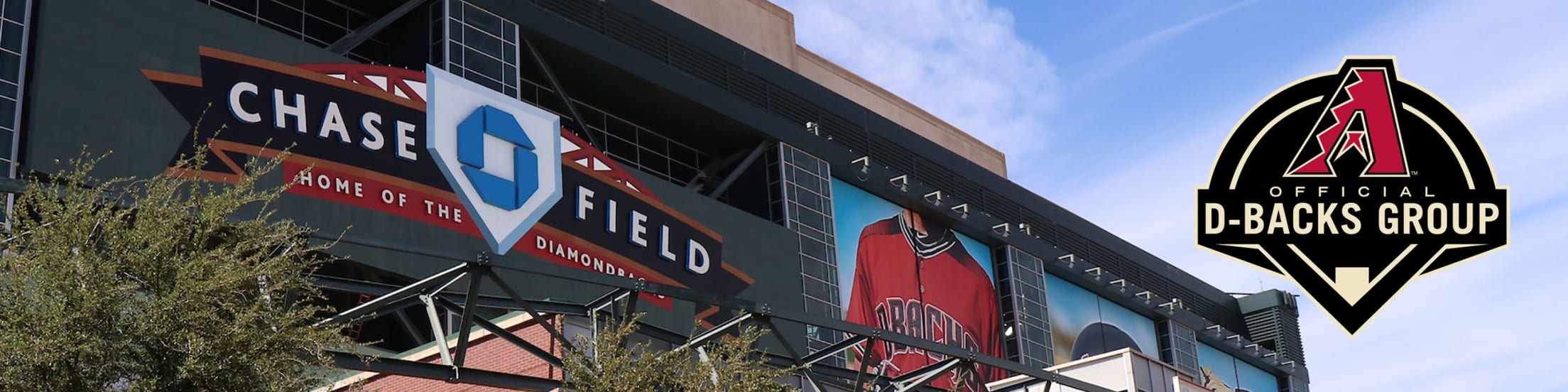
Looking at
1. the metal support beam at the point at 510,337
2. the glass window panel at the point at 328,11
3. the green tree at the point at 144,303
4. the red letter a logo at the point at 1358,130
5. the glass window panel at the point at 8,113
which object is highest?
the glass window panel at the point at 328,11

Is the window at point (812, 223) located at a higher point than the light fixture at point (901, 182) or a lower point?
lower

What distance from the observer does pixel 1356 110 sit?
25.8 meters

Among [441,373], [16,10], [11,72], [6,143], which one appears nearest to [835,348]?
[441,373]

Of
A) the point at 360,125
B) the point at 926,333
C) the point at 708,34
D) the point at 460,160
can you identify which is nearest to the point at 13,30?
the point at 360,125

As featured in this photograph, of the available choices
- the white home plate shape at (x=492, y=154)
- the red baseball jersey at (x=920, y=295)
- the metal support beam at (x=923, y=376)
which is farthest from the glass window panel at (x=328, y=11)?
the metal support beam at (x=923, y=376)

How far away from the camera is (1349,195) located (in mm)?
24734

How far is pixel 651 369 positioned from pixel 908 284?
30909 mm

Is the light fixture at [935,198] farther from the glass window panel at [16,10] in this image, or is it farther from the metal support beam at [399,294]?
the metal support beam at [399,294]

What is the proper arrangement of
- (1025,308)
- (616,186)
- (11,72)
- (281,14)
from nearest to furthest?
1. (11,72)
2. (281,14)
3. (616,186)
4. (1025,308)

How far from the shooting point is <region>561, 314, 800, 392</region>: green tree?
20.8 m

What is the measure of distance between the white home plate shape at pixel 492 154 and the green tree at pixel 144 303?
21029mm

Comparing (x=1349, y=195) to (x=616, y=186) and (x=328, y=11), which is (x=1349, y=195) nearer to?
(x=616, y=186)

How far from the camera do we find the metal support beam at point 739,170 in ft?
156

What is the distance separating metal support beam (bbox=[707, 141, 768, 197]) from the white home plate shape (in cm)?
899
